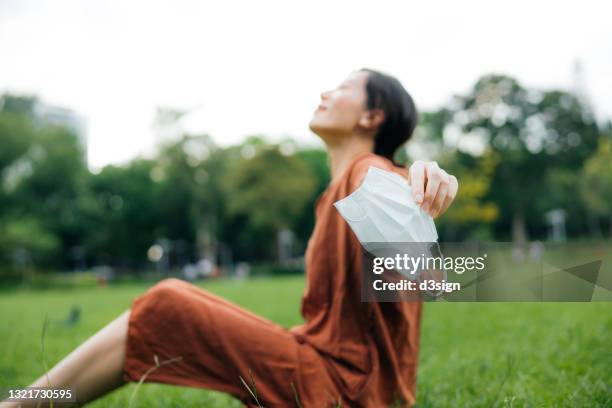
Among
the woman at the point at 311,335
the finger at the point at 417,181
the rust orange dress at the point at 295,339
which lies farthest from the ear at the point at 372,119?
the finger at the point at 417,181

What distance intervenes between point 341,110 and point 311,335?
0.54 meters

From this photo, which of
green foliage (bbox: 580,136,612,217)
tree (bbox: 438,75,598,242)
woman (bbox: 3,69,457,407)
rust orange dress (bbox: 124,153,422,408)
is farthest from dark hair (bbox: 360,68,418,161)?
green foliage (bbox: 580,136,612,217)

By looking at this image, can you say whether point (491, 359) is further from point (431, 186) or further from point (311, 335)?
point (431, 186)

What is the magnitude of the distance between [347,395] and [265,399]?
0.19 meters

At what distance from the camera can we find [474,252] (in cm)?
94

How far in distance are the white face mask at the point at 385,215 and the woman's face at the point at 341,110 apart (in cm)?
45

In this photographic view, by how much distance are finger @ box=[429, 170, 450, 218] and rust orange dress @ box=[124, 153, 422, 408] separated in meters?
0.32

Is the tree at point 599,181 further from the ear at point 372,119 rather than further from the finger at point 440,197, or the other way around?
the finger at point 440,197

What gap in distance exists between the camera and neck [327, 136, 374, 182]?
139 centimetres

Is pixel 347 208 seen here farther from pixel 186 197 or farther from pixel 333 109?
pixel 186 197

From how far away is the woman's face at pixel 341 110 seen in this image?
4.46 ft

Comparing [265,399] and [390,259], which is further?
[265,399]

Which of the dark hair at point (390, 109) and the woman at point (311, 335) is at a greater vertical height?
the dark hair at point (390, 109)

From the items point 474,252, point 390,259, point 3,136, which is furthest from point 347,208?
point 3,136
